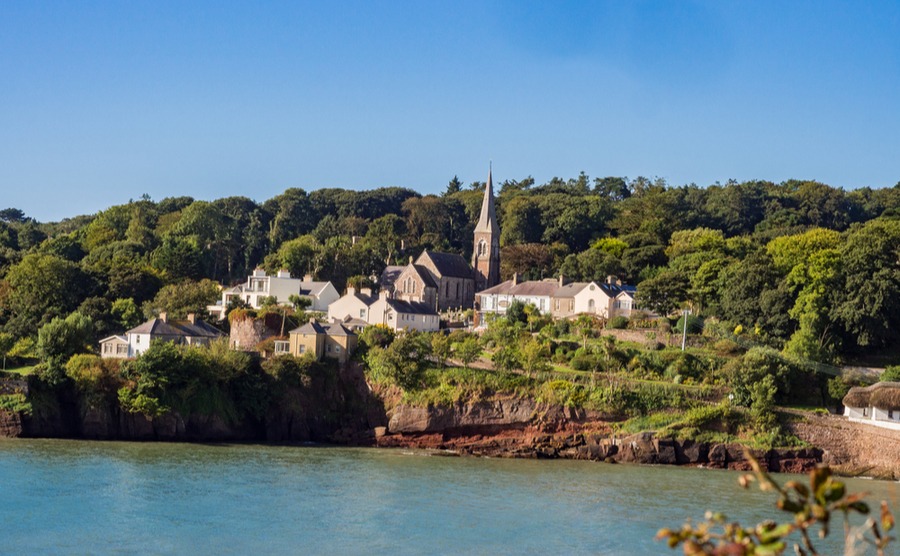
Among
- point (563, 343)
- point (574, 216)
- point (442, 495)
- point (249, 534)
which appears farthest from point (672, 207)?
point (249, 534)

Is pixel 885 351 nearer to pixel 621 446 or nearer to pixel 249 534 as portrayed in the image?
pixel 621 446

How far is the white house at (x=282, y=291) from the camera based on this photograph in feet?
232

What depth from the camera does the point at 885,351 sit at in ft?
192

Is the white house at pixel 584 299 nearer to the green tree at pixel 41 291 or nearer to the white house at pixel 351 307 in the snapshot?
the white house at pixel 351 307

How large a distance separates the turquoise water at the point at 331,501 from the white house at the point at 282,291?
2510 centimetres

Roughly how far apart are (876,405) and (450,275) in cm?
3389

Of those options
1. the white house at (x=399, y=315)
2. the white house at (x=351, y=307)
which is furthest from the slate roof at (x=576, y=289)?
the white house at (x=351, y=307)

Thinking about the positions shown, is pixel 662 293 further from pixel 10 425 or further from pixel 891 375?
pixel 10 425

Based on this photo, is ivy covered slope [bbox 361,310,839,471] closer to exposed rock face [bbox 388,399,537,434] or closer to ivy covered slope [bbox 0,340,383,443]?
exposed rock face [bbox 388,399,537,434]

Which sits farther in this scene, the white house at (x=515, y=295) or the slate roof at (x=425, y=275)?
the slate roof at (x=425, y=275)

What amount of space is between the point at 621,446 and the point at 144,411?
19.6 meters

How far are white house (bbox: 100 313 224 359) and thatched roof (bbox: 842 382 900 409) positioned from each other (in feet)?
99.3

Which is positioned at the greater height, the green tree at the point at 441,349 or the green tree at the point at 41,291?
the green tree at the point at 41,291

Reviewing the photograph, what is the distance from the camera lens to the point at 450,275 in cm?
7675
